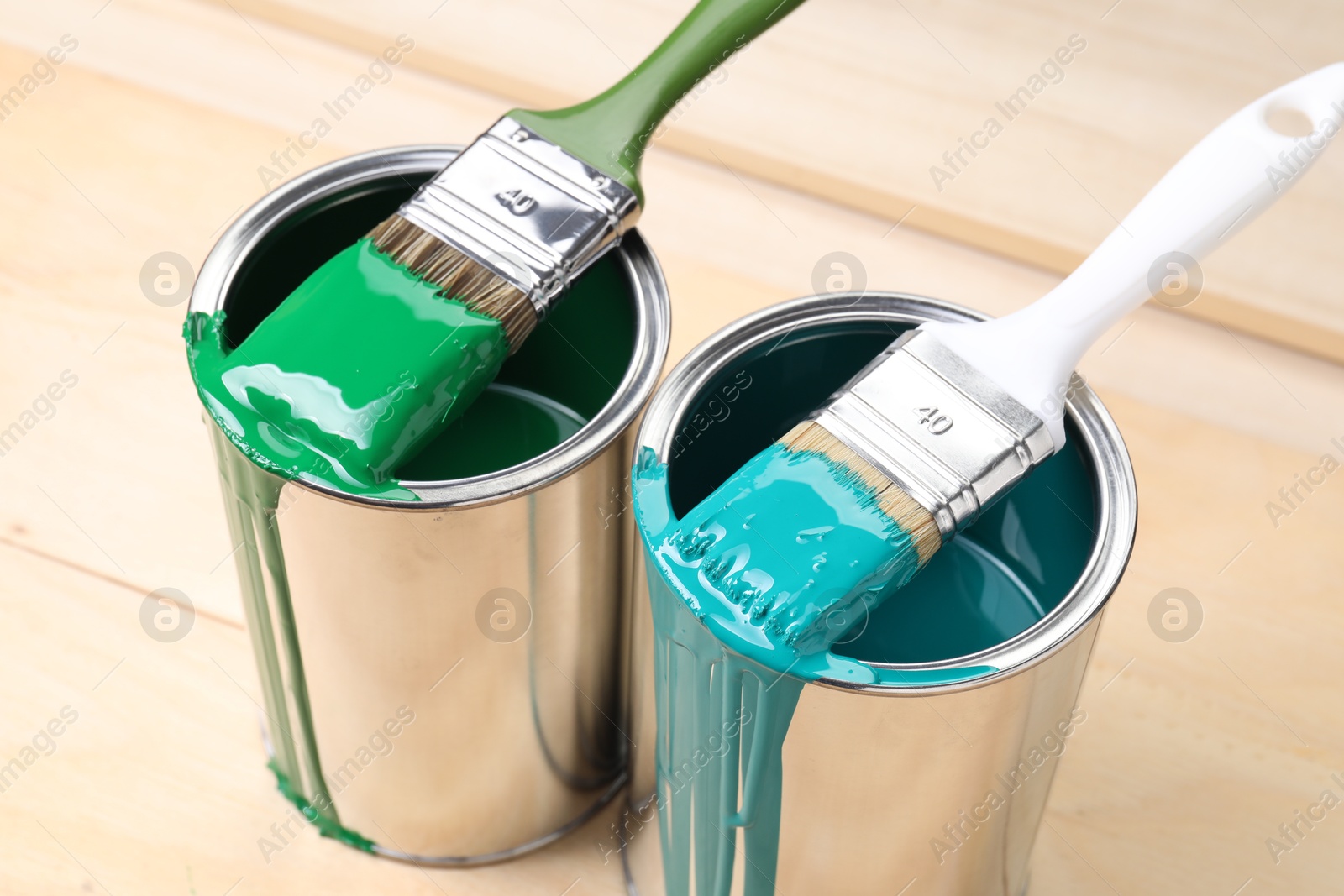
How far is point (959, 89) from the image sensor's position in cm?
112

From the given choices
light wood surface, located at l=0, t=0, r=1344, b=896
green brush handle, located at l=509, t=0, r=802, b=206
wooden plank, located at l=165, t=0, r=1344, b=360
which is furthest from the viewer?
wooden plank, located at l=165, t=0, r=1344, b=360

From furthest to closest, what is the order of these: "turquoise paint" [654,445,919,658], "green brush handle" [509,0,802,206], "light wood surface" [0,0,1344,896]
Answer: "light wood surface" [0,0,1344,896], "green brush handle" [509,0,802,206], "turquoise paint" [654,445,919,658]

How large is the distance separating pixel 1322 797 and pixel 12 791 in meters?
0.73

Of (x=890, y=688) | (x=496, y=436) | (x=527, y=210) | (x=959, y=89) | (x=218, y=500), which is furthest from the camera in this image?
(x=959, y=89)

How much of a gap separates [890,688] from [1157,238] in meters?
0.21

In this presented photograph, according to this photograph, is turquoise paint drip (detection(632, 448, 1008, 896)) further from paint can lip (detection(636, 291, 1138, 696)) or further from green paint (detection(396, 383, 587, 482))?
green paint (detection(396, 383, 587, 482))

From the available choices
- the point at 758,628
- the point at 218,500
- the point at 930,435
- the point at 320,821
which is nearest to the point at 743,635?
the point at 758,628

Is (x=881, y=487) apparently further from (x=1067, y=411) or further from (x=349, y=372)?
(x=349, y=372)

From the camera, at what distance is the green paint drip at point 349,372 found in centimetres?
61

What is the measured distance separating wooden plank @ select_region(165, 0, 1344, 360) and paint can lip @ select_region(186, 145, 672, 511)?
1.28 ft

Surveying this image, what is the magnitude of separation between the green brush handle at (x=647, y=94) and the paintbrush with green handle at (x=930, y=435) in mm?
159

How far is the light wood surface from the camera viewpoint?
0.81m

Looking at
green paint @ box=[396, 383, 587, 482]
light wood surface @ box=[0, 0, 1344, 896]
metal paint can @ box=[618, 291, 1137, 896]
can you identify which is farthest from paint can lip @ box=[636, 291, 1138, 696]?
light wood surface @ box=[0, 0, 1344, 896]

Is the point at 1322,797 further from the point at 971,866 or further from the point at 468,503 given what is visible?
the point at 468,503
